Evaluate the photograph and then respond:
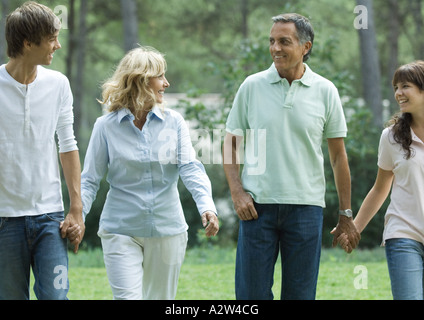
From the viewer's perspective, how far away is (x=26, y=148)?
3.98 m

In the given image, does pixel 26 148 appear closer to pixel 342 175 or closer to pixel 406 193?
pixel 342 175

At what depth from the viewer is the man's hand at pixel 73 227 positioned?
4091 millimetres

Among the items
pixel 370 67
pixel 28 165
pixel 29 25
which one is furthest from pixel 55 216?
pixel 370 67

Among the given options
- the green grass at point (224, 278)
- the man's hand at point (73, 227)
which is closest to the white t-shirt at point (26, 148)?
the man's hand at point (73, 227)

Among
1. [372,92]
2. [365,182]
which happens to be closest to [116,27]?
[372,92]

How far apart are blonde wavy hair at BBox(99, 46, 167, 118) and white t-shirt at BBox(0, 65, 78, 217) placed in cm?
57

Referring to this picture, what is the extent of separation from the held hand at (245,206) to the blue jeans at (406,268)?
2.84 ft

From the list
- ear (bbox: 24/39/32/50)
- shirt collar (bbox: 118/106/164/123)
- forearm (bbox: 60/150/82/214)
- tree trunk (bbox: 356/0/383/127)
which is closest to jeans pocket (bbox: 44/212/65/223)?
forearm (bbox: 60/150/82/214)

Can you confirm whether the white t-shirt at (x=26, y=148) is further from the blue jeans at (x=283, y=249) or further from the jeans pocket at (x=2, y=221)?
the blue jeans at (x=283, y=249)

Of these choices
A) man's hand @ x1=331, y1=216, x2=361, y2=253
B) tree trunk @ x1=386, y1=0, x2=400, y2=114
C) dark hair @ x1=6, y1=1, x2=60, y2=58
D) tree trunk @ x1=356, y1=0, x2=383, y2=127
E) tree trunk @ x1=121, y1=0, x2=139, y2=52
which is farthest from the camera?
tree trunk @ x1=386, y1=0, x2=400, y2=114

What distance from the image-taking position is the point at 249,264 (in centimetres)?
442

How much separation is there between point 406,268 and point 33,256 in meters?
2.17

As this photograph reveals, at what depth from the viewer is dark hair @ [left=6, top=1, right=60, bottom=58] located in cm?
395

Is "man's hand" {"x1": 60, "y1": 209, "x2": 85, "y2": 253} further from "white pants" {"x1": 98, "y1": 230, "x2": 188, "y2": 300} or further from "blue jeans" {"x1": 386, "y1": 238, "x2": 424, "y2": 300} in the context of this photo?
"blue jeans" {"x1": 386, "y1": 238, "x2": 424, "y2": 300}
